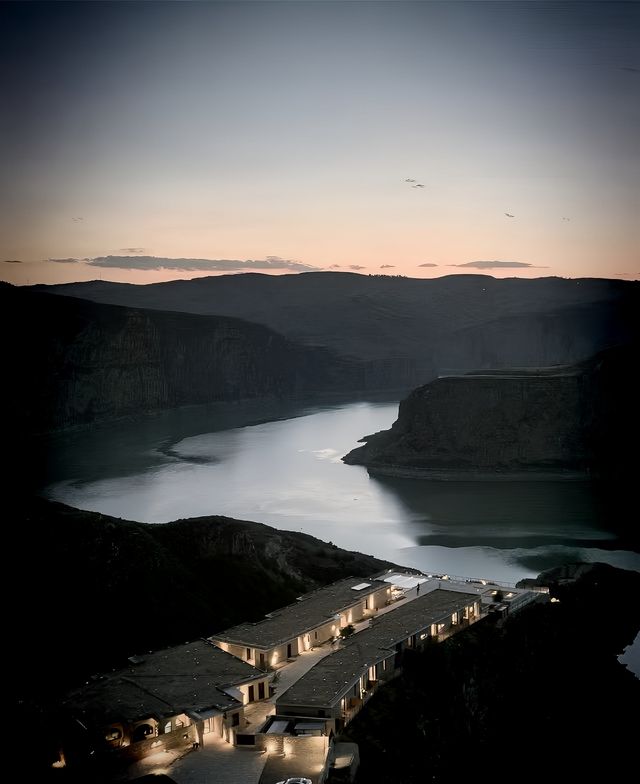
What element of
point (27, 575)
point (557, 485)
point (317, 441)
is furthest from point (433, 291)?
point (27, 575)

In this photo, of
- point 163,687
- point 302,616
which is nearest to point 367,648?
point 302,616

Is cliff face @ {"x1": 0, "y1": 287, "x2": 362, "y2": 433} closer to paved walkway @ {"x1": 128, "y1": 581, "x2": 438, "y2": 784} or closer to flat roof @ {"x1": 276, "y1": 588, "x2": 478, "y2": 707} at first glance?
flat roof @ {"x1": 276, "y1": 588, "x2": 478, "y2": 707}

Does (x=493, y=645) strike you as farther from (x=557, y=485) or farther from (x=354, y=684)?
(x=557, y=485)

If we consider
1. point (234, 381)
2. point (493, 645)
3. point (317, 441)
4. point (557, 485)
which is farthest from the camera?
point (234, 381)

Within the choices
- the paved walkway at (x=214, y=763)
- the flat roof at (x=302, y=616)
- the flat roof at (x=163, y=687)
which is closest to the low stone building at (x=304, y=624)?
the flat roof at (x=302, y=616)

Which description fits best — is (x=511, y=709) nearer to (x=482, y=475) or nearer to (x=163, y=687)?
(x=163, y=687)

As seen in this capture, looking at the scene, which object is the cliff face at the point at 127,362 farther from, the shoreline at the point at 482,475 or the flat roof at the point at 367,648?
the flat roof at the point at 367,648

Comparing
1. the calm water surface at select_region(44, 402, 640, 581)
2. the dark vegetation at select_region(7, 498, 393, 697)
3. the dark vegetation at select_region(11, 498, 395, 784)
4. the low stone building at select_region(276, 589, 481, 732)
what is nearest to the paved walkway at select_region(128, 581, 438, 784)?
the low stone building at select_region(276, 589, 481, 732)
